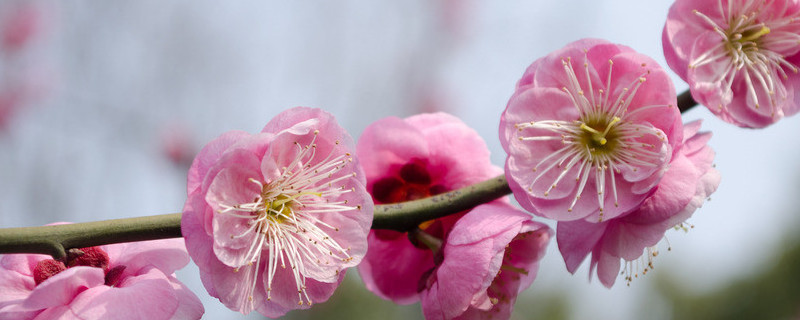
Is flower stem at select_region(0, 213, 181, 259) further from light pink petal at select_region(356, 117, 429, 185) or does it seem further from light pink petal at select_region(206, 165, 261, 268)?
light pink petal at select_region(356, 117, 429, 185)

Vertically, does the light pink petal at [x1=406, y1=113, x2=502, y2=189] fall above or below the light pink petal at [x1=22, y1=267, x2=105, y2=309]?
below

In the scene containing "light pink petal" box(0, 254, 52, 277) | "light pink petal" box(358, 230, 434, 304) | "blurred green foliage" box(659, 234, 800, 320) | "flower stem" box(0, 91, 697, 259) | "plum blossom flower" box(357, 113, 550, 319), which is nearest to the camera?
"flower stem" box(0, 91, 697, 259)

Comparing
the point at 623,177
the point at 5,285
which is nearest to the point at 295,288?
the point at 5,285

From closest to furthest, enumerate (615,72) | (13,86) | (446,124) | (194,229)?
(194,229) → (615,72) → (446,124) → (13,86)

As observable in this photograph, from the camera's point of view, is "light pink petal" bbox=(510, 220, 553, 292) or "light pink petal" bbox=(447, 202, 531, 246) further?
"light pink petal" bbox=(510, 220, 553, 292)

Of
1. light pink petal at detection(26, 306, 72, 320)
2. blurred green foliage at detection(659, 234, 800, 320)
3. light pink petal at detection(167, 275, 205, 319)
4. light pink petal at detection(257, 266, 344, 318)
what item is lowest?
blurred green foliage at detection(659, 234, 800, 320)

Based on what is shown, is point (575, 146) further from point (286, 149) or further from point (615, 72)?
point (286, 149)

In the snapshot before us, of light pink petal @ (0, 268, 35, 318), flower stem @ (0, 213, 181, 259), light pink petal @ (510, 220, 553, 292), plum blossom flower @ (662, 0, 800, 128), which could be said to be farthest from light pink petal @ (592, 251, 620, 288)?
light pink petal @ (0, 268, 35, 318)
